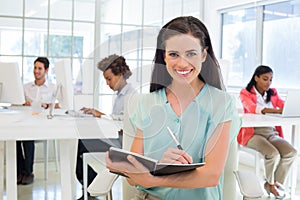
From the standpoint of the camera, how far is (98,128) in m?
1.81

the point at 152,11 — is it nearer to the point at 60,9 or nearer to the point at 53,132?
the point at 60,9

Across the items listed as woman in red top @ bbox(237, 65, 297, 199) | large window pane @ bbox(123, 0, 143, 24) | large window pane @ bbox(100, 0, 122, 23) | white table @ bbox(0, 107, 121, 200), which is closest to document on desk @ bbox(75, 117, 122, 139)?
white table @ bbox(0, 107, 121, 200)

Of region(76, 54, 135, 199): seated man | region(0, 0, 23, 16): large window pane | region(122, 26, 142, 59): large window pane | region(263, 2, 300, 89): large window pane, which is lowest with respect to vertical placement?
region(76, 54, 135, 199): seated man

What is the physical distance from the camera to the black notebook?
46.7 inches

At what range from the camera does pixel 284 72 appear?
413cm

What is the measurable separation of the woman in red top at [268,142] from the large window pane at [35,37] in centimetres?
222

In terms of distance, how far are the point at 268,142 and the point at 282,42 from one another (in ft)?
4.66

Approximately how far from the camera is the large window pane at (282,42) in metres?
3.98

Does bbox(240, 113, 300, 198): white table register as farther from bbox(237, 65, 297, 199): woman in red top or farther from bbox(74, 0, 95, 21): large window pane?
bbox(74, 0, 95, 21): large window pane

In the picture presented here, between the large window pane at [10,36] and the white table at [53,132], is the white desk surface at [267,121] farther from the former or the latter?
the large window pane at [10,36]

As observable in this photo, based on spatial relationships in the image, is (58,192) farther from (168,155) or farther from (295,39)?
(295,39)

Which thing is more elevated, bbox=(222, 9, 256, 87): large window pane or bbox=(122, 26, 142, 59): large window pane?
bbox=(222, 9, 256, 87): large window pane

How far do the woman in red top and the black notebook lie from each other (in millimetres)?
2001

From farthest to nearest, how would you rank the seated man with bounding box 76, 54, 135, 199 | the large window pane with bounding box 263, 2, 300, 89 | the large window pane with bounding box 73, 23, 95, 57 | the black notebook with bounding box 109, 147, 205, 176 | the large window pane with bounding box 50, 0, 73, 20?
the large window pane with bounding box 73, 23, 95, 57 → the large window pane with bounding box 50, 0, 73, 20 → the large window pane with bounding box 263, 2, 300, 89 → the seated man with bounding box 76, 54, 135, 199 → the black notebook with bounding box 109, 147, 205, 176
